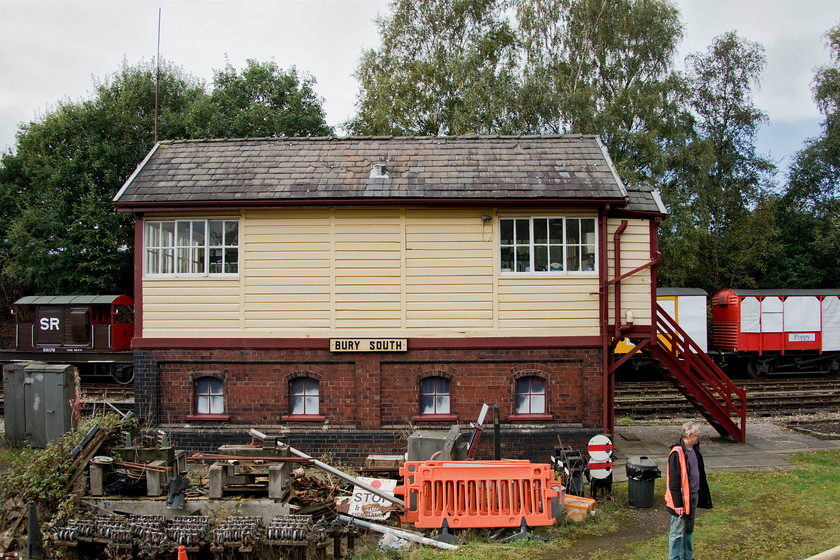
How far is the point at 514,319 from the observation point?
38.8 feet

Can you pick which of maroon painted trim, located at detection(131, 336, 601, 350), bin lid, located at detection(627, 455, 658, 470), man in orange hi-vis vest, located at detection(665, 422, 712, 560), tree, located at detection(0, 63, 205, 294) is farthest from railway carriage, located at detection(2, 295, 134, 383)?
man in orange hi-vis vest, located at detection(665, 422, 712, 560)

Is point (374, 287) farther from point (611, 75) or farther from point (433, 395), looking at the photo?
point (611, 75)

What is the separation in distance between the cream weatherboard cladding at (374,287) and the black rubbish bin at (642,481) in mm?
3111

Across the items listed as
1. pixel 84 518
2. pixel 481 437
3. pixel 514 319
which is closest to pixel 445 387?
pixel 481 437

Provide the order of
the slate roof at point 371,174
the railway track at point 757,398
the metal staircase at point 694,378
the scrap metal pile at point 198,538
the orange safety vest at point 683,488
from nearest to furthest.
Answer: the orange safety vest at point 683,488, the scrap metal pile at point 198,538, the slate roof at point 371,174, the metal staircase at point 694,378, the railway track at point 757,398

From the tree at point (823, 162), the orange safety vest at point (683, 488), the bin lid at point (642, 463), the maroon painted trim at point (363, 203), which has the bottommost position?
the bin lid at point (642, 463)

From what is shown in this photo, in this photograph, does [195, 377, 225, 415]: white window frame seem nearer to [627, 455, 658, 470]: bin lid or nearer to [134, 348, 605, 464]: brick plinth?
[134, 348, 605, 464]: brick plinth

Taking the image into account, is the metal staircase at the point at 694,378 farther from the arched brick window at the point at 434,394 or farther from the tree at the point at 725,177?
the tree at the point at 725,177

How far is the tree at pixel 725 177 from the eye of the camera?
28266mm

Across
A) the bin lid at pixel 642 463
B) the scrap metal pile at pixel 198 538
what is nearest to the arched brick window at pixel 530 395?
the bin lid at pixel 642 463

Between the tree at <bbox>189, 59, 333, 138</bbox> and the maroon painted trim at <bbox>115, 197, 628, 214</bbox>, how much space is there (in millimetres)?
16792

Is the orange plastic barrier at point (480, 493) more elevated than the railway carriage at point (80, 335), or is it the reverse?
the railway carriage at point (80, 335)

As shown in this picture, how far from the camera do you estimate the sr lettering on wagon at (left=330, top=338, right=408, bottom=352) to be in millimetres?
11719

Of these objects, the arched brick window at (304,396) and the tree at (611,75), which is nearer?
the arched brick window at (304,396)
